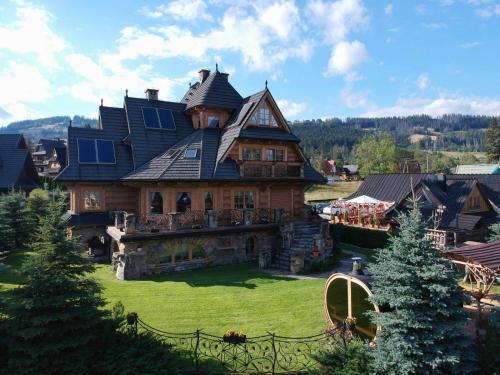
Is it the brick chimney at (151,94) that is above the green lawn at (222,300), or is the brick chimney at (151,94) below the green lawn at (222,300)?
above

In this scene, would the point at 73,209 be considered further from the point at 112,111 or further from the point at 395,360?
the point at 395,360

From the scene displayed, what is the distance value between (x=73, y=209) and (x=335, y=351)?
18.8m

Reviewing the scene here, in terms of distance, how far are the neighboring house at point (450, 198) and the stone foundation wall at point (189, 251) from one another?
34.6 feet

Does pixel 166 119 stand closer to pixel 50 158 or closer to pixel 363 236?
pixel 363 236

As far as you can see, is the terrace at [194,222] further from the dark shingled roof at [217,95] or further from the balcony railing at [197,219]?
the dark shingled roof at [217,95]

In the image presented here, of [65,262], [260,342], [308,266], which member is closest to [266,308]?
[260,342]

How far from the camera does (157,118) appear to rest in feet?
80.3

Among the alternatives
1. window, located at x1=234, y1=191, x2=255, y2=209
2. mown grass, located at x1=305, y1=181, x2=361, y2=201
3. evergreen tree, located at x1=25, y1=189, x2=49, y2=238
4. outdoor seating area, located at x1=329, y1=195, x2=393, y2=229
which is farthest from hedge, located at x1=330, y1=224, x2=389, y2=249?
mown grass, located at x1=305, y1=181, x2=361, y2=201

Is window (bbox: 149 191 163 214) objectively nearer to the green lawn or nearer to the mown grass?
the green lawn

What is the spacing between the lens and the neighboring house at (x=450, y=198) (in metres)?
24.8

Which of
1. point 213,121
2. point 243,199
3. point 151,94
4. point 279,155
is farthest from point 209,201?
point 151,94

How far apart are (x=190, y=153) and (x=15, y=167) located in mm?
27676

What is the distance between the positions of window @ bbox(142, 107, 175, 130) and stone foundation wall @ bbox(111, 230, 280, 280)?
844 centimetres

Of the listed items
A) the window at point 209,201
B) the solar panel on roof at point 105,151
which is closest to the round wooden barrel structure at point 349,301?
the window at point 209,201
